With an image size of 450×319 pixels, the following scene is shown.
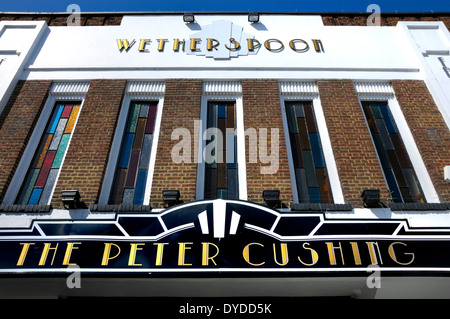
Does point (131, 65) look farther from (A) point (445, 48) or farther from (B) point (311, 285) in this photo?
(A) point (445, 48)

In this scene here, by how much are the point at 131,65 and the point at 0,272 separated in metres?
5.55

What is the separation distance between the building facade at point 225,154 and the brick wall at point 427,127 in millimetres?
43

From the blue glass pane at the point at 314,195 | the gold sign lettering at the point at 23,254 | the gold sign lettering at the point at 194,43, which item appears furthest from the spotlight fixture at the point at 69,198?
the gold sign lettering at the point at 194,43

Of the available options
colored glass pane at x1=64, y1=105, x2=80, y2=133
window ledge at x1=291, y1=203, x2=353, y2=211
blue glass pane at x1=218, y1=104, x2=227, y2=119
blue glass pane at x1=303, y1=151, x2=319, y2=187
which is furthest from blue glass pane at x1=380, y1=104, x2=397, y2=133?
colored glass pane at x1=64, y1=105, x2=80, y2=133

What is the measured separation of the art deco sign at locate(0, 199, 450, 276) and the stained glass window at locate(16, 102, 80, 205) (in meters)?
1.33

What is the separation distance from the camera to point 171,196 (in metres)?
6.70

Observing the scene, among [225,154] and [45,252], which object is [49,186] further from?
[225,154]

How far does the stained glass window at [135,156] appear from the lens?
726cm

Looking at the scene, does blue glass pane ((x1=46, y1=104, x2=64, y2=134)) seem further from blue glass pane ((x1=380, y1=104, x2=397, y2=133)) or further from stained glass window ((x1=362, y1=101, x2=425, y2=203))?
blue glass pane ((x1=380, y1=104, x2=397, y2=133))

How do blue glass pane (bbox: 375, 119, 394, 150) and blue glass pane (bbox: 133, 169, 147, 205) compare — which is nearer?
blue glass pane (bbox: 133, 169, 147, 205)

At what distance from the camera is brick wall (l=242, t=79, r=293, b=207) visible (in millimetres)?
7051

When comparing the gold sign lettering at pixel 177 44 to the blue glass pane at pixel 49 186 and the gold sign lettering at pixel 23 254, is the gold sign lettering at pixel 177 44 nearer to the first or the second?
the blue glass pane at pixel 49 186

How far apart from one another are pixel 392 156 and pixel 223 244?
172 inches
